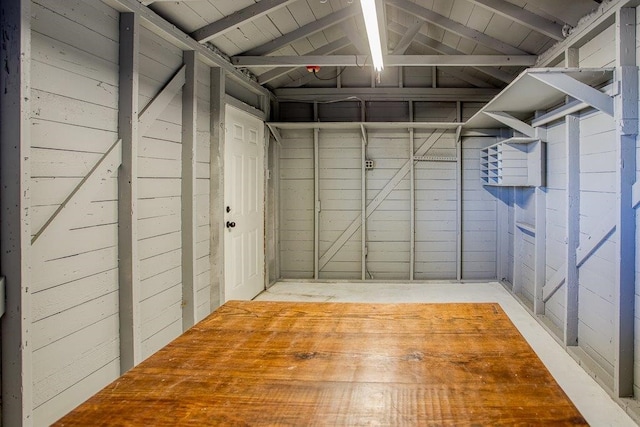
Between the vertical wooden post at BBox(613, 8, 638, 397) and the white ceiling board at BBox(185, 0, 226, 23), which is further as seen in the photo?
the white ceiling board at BBox(185, 0, 226, 23)

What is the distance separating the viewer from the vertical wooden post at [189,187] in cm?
324

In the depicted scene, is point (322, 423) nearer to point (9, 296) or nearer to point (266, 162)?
point (9, 296)

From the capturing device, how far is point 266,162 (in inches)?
208

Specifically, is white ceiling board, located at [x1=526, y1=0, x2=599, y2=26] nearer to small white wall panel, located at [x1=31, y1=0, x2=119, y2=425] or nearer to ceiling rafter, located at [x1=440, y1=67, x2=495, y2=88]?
ceiling rafter, located at [x1=440, y1=67, x2=495, y2=88]

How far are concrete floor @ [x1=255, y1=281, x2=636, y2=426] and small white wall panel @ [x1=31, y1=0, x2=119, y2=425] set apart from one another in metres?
2.71

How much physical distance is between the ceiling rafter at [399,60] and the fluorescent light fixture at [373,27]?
0.81 m

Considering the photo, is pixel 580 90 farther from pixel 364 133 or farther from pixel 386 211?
pixel 386 211

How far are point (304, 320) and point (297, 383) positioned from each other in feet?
1.32

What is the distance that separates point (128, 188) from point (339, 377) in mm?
2012

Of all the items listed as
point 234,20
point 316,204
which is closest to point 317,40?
point 234,20

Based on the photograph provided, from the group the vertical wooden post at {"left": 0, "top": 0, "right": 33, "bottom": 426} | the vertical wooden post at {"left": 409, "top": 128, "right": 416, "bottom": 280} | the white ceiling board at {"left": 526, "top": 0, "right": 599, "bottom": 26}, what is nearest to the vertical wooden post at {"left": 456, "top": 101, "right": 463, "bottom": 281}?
the vertical wooden post at {"left": 409, "top": 128, "right": 416, "bottom": 280}

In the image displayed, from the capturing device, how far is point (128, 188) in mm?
2486

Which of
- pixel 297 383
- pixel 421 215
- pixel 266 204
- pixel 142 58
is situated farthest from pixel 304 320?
pixel 421 215

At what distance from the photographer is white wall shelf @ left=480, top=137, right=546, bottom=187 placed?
4051 mm
